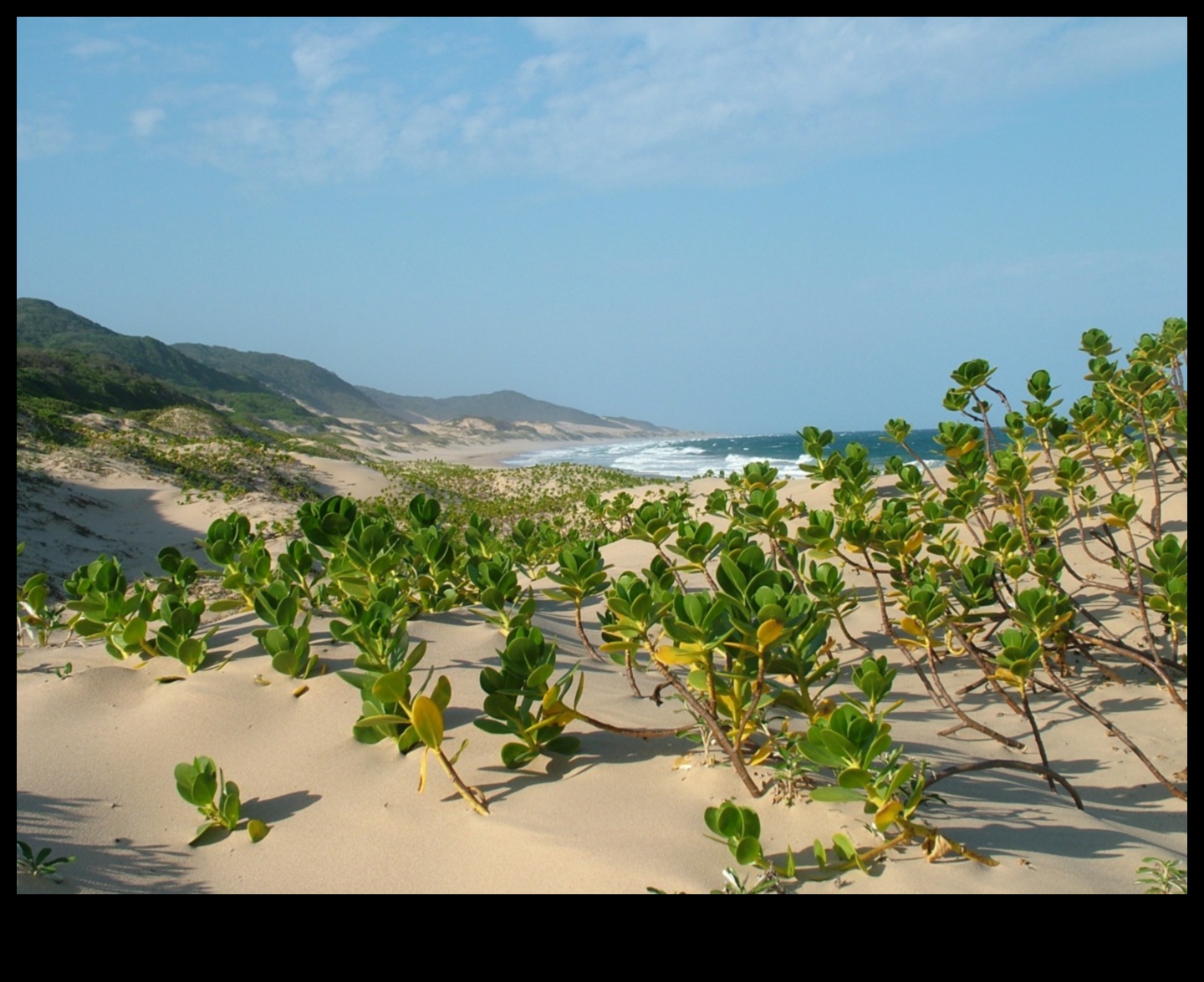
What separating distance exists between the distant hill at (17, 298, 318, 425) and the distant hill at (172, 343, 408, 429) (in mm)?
16386

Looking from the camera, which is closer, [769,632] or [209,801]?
[769,632]

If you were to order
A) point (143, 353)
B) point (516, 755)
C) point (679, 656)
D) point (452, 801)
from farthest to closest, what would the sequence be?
point (143, 353) < point (516, 755) < point (452, 801) < point (679, 656)

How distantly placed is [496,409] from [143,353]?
93.5 m

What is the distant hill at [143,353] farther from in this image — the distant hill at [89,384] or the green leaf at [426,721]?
the green leaf at [426,721]

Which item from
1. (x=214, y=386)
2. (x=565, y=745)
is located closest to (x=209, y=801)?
(x=565, y=745)

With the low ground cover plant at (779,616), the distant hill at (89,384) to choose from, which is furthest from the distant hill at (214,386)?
the low ground cover plant at (779,616)

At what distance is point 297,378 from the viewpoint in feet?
365

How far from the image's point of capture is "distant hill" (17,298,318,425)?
200 ft

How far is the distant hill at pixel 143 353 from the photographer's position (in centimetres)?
6088

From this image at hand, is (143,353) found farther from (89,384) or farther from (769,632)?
(769,632)

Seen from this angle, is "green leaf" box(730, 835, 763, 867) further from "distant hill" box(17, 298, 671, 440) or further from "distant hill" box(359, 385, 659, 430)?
"distant hill" box(359, 385, 659, 430)

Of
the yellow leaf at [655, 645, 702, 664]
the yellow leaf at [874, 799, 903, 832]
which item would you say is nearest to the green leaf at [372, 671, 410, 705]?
the yellow leaf at [655, 645, 702, 664]
